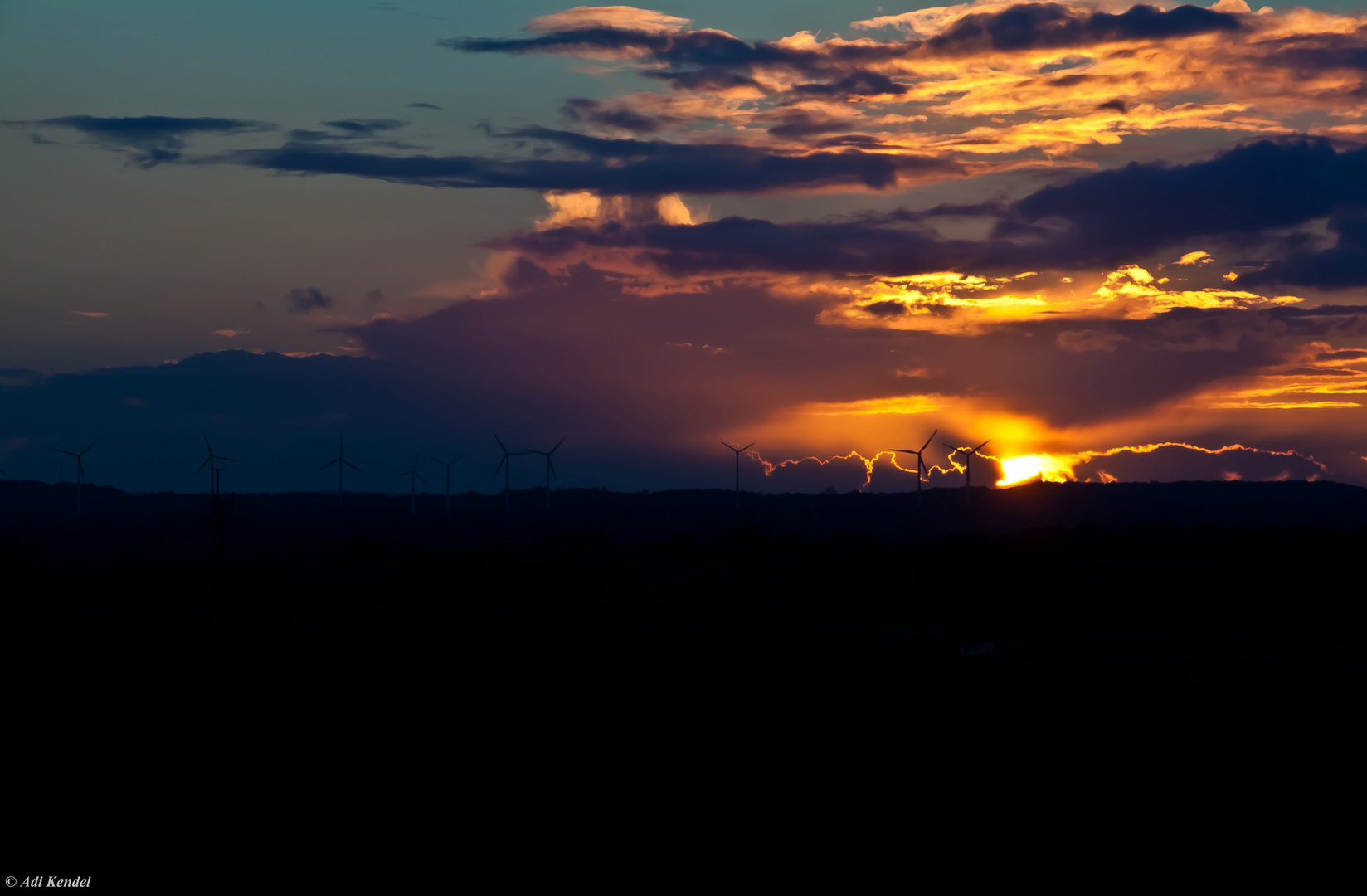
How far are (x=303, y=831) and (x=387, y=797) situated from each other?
449 centimetres

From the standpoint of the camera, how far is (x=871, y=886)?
A: 43.2m

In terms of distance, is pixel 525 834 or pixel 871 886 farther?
pixel 525 834

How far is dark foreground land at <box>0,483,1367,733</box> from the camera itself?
2443 inches

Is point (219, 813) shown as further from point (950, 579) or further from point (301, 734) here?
point (950, 579)

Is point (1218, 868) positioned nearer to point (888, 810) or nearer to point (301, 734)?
point (888, 810)

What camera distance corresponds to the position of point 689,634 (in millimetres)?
Answer: 110625

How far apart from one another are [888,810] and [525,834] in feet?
43.8

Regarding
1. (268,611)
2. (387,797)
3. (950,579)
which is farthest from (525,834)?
(950,579)

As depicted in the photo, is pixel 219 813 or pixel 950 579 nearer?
pixel 219 813

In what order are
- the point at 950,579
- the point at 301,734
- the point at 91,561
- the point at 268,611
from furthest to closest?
the point at 91,561 → the point at 950,579 → the point at 268,611 → the point at 301,734

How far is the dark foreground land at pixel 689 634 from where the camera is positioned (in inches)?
2443

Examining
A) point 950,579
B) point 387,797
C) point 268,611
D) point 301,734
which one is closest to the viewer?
point 387,797

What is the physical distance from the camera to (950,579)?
17600 cm

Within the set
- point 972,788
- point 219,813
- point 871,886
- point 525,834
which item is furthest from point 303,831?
point 972,788
